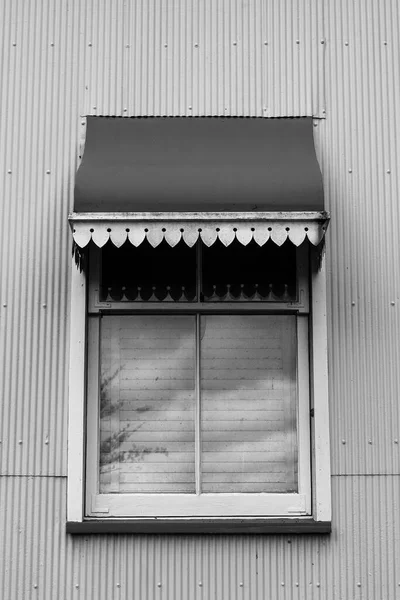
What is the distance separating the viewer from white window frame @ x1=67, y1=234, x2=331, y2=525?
4848 mm

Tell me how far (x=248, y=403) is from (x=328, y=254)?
1035 millimetres

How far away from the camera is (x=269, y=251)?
511 cm

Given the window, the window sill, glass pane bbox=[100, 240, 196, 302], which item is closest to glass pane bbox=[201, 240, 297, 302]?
the window

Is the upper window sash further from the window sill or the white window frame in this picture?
the window sill

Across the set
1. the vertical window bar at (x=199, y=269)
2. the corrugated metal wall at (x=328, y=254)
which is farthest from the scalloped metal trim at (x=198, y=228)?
the corrugated metal wall at (x=328, y=254)

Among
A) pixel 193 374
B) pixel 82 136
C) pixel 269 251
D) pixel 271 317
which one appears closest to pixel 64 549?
pixel 193 374

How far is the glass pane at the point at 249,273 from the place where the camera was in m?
5.07

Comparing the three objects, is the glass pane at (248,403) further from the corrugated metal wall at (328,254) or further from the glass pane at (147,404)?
the corrugated metal wall at (328,254)

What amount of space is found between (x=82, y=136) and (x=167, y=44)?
2.63 ft

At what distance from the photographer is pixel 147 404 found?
5.04 m

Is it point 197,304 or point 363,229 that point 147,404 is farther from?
point 363,229

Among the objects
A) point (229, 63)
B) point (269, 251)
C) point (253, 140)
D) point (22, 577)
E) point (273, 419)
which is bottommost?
point (22, 577)

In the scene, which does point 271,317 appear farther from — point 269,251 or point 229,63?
point 229,63

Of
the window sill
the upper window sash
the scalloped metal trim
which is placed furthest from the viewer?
the upper window sash
